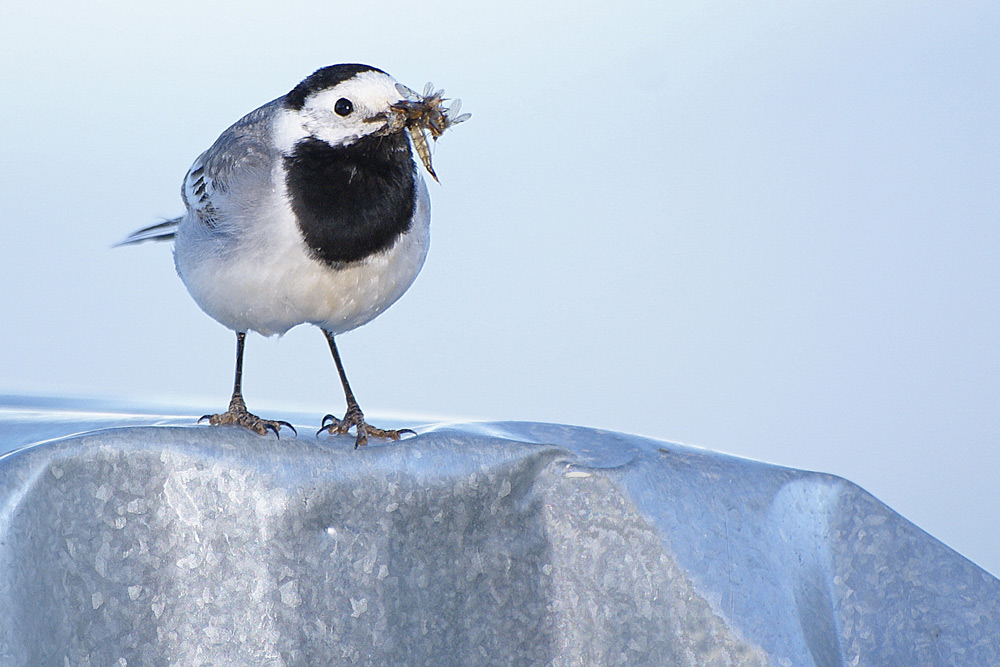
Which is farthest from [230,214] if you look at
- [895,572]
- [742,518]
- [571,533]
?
[895,572]

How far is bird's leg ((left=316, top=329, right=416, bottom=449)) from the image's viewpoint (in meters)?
1.65

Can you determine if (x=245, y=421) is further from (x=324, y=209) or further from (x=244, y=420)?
(x=324, y=209)

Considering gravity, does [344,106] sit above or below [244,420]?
above

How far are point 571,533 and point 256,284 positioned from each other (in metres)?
0.66

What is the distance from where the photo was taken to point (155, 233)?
87.0 inches

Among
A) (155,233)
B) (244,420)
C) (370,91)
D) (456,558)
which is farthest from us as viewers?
(155,233)

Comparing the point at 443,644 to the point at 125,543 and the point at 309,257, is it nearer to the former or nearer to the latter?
the point at 125,543

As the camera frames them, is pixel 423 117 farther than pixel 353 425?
No

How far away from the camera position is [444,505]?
1.41 metres

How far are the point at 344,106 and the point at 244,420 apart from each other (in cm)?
52

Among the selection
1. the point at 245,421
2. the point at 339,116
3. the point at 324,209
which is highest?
the point at 339,116

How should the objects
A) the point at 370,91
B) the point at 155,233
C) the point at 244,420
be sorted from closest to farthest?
the point at 370,91 → the point at 244,420 → the point at 155,233

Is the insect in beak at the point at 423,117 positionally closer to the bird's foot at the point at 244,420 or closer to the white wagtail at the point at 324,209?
the white wagtail at the point at 324,209

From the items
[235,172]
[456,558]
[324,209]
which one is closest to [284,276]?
[324,209]
